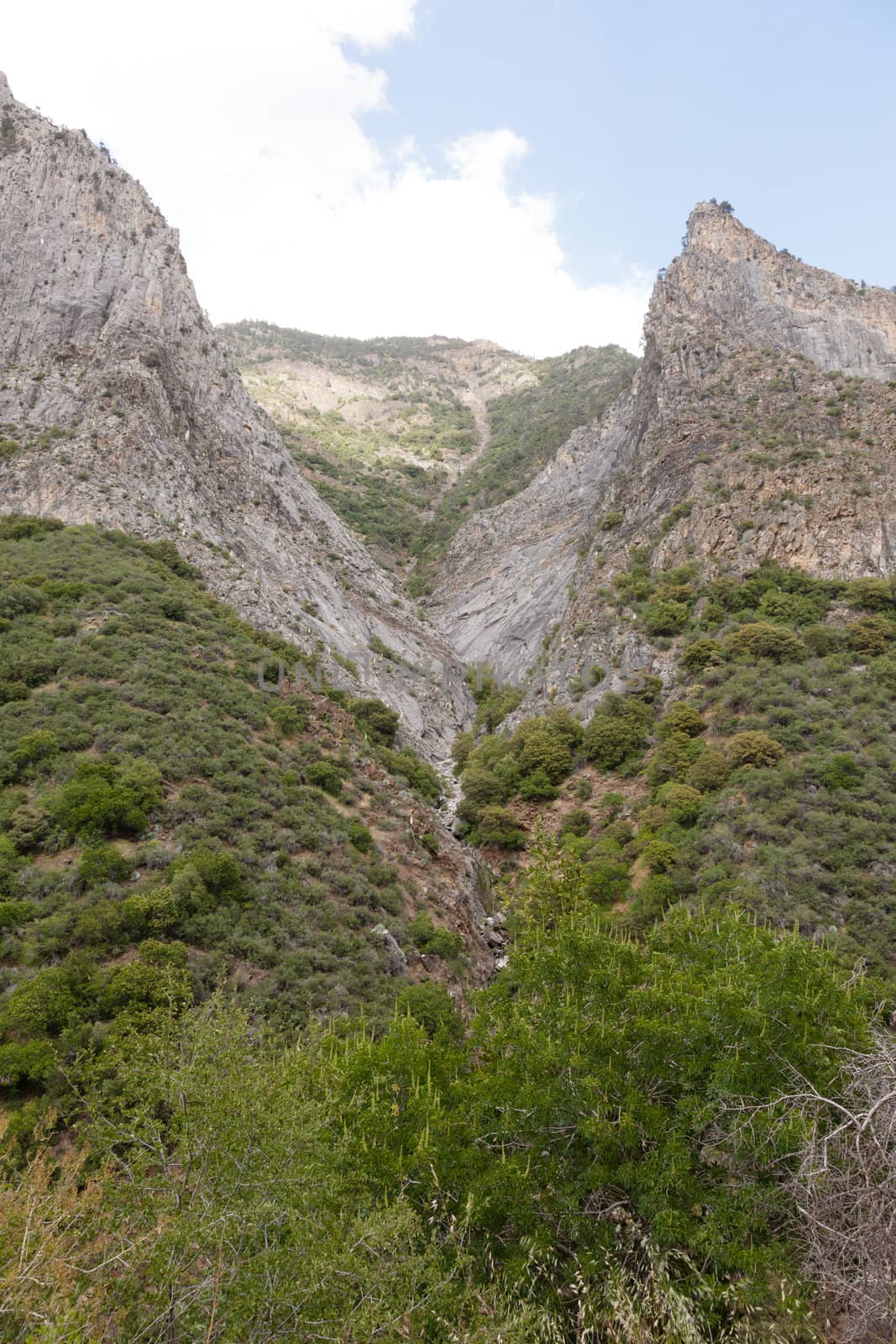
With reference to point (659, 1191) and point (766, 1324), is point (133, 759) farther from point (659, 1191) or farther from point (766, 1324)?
point (766, 1324)

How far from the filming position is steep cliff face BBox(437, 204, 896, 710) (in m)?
46.8

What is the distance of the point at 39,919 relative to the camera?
60.7ft

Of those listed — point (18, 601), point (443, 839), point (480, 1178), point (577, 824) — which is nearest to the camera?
point (480, 1178)

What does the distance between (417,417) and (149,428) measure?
76852mm

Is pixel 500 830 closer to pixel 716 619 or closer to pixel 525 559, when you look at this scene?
pixel 716 619

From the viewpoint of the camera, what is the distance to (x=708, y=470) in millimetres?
53000

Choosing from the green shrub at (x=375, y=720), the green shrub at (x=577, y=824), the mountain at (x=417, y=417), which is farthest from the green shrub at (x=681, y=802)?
the mountain at (x=417, y=417)

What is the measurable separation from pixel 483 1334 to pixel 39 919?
15.8 metres

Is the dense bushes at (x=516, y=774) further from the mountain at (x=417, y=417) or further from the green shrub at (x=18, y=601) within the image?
the mountain at (x=417, y=417)

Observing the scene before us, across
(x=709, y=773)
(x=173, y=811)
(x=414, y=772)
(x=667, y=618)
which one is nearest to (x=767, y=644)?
(x=667, y=618)

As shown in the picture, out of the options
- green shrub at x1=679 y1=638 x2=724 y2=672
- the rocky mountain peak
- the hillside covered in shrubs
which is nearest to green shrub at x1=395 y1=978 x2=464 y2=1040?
the hillside covered in shrubs

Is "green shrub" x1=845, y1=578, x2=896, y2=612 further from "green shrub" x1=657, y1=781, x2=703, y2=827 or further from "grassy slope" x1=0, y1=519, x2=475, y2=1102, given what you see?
"grassy slope" x1=0, y1=519, x2=475, y2=1102

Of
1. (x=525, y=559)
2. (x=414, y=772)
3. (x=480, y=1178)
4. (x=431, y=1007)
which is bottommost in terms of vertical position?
(x=431, y=1007)

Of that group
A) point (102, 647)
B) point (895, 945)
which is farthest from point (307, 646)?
point (895, 945)
